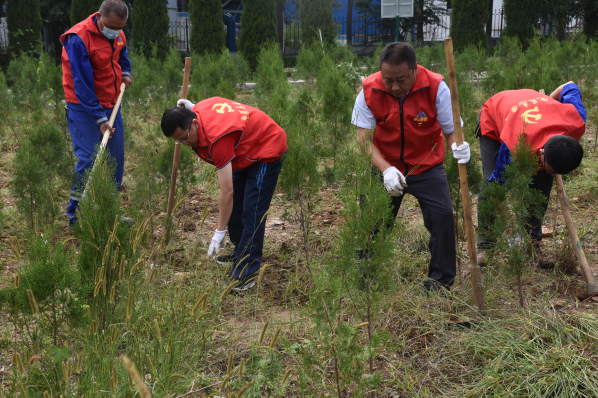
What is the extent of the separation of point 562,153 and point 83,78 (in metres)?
3.61

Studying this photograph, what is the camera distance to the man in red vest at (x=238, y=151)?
10.5ft

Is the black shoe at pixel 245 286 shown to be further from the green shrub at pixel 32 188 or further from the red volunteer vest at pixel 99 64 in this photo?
the red volunteer vest at pixel 99 64

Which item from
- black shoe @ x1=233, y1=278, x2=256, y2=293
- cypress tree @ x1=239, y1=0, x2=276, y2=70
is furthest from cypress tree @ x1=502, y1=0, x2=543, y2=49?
black shoe @ x1=233, y1=278, x2=256, y2=293

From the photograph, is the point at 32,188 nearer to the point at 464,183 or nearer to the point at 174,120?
the point at 174,120

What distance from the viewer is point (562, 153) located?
287 centimetres

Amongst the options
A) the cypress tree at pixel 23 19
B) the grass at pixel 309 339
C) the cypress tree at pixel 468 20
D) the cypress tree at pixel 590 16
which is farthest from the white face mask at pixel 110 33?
the cypress tree at pixel 590 16

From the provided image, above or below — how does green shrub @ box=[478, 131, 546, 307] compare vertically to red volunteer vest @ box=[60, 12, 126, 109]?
below

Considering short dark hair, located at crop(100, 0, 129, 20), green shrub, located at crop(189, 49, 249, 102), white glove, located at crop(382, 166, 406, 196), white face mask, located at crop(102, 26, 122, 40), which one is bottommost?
white glove, located at crop(382, 166, 406, 196)

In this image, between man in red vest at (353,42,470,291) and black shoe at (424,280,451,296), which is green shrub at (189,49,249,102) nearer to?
man in red vest at (353,42,470,291)

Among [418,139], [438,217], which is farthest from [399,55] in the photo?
[438,217]

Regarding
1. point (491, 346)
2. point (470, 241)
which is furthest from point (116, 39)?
point (491, 346)

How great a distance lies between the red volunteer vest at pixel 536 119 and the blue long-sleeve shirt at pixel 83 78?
312 cm

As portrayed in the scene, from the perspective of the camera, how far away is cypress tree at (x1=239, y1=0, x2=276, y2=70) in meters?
13.8

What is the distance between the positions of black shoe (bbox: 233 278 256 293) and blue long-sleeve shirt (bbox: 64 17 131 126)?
1911mm
